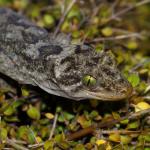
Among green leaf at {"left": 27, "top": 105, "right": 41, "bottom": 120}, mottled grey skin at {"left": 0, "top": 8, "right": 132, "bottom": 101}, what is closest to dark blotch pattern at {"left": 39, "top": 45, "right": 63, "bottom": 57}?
mottled grey skin at {"left": 0, "top": 8, "right": 132, "bottom": 101}

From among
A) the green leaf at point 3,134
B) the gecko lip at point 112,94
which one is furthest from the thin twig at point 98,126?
the green leaf at point 3,134

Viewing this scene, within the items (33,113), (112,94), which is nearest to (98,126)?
(112,94)

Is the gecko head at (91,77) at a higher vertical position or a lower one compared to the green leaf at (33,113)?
higher

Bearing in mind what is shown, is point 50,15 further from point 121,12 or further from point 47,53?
point 47,53

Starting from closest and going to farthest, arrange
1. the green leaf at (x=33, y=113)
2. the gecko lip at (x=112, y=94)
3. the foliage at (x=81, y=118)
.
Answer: the gecko lip at (x=112, y=94)
the foliage at (x=81, y=118)
the green leaf at (x=33, y=113)

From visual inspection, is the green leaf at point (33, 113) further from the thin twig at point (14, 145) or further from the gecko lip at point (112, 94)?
the gecko lip at point (112, 94)

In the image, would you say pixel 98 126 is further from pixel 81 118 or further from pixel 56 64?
pixel 56 64

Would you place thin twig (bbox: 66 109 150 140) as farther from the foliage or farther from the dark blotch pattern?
the dark blotch pattern

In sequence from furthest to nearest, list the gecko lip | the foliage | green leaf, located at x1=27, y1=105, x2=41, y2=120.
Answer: green leaf, located at x1=27, y1=105, x2=41, y2=120, the foliage, the gecko lip
